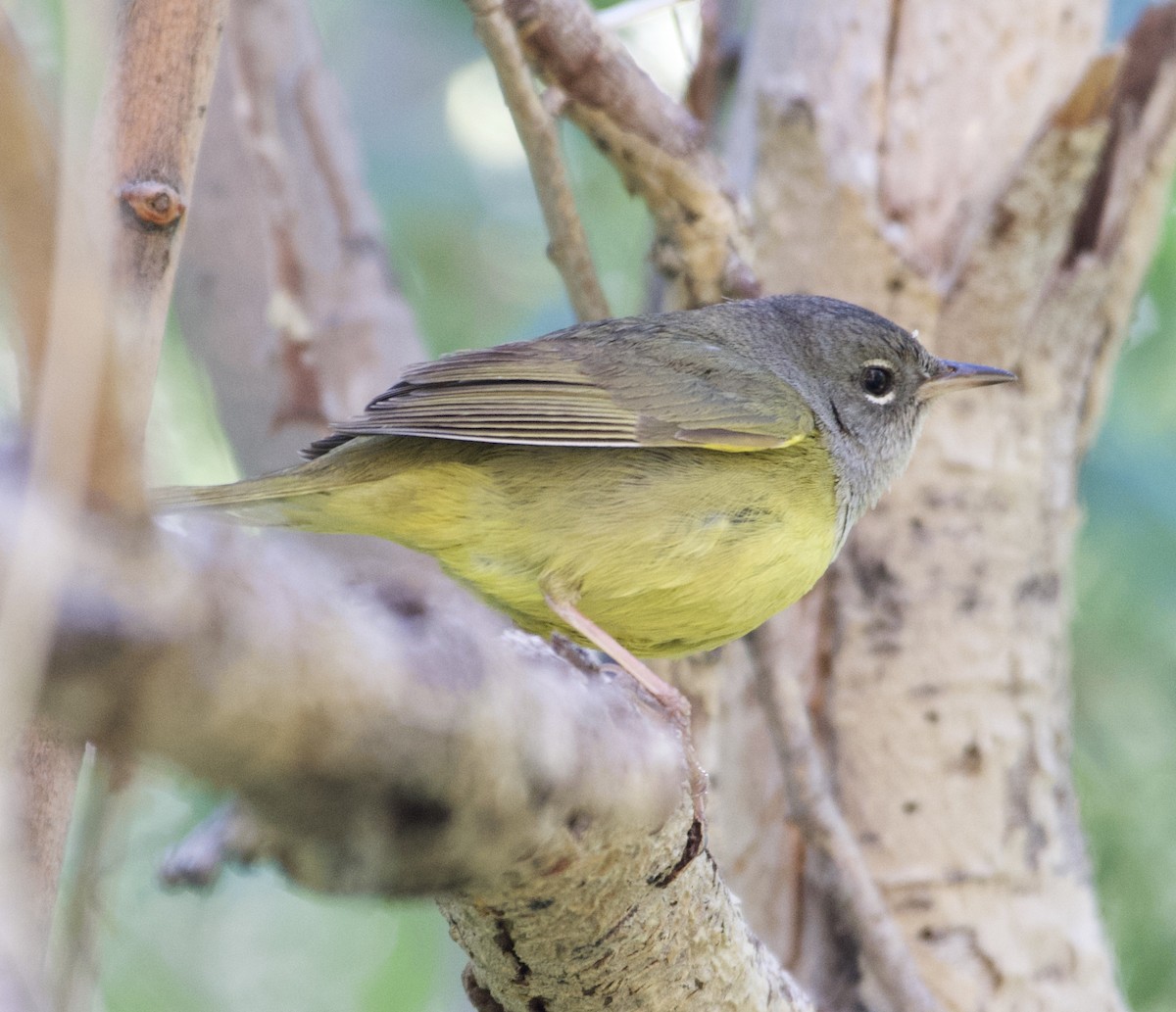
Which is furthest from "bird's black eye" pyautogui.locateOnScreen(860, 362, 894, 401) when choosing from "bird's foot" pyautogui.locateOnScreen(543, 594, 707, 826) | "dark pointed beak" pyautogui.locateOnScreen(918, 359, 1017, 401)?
"bird's foot" pyautogui.locateOnScreen(543, 594, 707, 826)

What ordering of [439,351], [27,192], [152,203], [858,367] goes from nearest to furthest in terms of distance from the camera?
[27,192] → [152,203] → [858,367] → [439,351]

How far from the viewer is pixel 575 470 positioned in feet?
12.8

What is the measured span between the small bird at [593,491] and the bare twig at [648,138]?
1.20ft

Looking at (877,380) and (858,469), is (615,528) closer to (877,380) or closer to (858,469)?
(858,469)

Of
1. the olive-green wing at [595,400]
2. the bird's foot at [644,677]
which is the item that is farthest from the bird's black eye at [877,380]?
the bird's foot at [644,677]

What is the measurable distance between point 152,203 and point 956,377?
10.1 ft

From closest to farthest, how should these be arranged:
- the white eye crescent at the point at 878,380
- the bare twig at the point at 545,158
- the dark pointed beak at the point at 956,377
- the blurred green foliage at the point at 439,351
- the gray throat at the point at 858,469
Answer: the bare twig at the point at 545,158 → the gray throat at the point at 858,469 → the dark pointed beak at the point at 956,377 → the white eye crescent at the point at 878,380 → the blurred green foliage at the point at 439,351

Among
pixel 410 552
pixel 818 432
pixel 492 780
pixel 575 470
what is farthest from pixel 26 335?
pixel 818 432

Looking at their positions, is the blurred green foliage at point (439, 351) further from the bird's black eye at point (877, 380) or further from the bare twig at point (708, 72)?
the bird's black eye at point (877, 380)

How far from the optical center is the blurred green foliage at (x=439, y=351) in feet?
18.3

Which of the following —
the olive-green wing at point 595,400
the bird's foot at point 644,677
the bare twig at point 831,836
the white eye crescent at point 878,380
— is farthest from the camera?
the white eye crescent at point 878,380

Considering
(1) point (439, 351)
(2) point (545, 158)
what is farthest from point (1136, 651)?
(1) point (439, 351)

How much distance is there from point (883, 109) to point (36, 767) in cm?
402

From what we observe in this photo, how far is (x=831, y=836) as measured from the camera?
4359 millimetres
